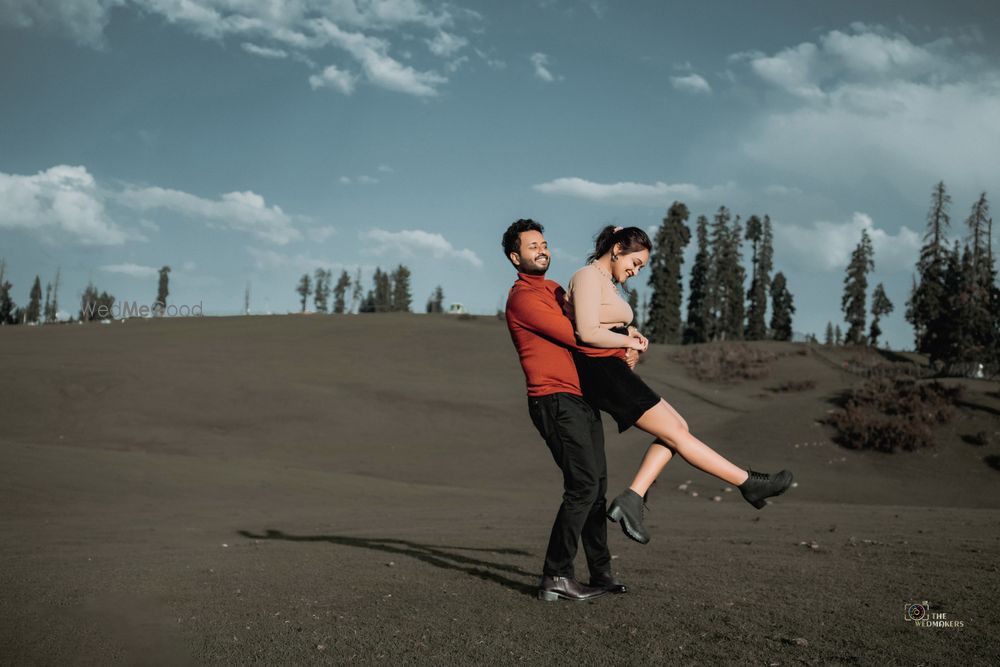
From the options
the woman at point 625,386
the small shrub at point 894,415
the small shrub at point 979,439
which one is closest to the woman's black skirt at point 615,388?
the woman at point 625,386

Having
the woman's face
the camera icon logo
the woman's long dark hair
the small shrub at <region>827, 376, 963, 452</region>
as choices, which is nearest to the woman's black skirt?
the woman's face

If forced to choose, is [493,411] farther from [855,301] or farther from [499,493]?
[855,301]

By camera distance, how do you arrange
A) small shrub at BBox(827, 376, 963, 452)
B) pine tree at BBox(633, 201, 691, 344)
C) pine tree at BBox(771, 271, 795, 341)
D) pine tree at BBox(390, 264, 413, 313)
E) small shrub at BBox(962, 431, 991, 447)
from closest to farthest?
small shrub at BBox(962, 431, 991, 447) < small shrub at BBox(827, 376, 963, 452) < pine tree at BBox(633, 201, 691, 344) < pine tree at BBox(771, 271, 795, 341) < pine tree at BBox(390, 264, 413, 313)

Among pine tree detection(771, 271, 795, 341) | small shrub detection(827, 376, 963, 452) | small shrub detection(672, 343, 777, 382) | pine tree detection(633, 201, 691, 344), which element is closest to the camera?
small shrub detection(827, 376, 963, 452)

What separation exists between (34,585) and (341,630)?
111 inches

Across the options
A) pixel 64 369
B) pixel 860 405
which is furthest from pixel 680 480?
pixel 64 369

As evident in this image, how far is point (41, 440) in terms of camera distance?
2278 centimetres

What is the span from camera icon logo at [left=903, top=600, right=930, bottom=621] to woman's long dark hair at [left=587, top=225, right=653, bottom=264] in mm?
2680

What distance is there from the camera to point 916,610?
4566 millimetres

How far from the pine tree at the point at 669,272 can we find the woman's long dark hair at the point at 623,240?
7610cm

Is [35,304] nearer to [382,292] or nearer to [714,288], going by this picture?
[382,292]

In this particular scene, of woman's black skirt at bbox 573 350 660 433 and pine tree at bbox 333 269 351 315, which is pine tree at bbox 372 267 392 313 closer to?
pine tree at bbox 333 269 351 315

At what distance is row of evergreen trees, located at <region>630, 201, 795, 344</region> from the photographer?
3177 inches

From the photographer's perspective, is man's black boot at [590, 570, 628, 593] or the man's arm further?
man's black boot at [590, 570, 628, 593]
